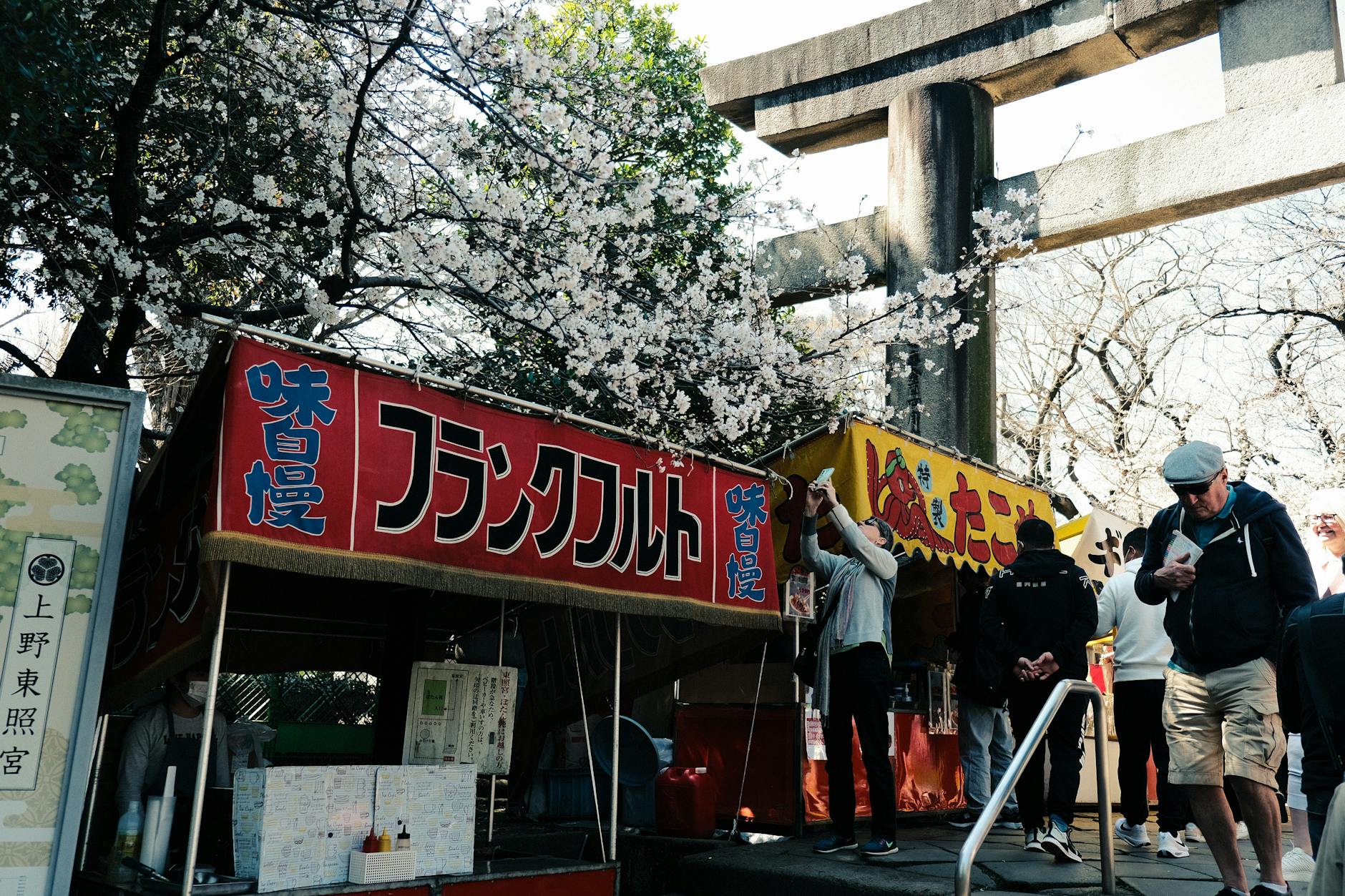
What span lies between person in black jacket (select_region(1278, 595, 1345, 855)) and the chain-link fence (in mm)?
14271

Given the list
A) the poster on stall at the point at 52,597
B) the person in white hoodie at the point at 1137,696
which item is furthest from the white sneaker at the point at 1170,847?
the poster on stall at the point at 52,597

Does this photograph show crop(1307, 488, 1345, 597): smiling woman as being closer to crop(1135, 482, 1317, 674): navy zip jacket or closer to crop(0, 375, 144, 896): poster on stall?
crop(1135, 482, 1317, 674): navy zip jacket

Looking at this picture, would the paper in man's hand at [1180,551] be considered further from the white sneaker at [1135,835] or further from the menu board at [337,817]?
the menu board at [337,817]

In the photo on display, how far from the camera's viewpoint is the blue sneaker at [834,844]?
6.84m

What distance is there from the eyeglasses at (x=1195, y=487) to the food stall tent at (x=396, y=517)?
11.4ft

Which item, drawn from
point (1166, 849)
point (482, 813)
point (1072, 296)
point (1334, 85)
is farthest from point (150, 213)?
point (1072, 296)

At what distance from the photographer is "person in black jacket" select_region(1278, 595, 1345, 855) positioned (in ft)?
11.3

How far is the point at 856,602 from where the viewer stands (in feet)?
23.0

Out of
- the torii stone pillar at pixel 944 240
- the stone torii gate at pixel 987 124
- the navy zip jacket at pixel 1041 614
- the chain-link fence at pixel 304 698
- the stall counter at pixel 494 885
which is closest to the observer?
the stall counter at pixel 494 885

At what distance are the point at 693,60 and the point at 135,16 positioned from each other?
9.94m

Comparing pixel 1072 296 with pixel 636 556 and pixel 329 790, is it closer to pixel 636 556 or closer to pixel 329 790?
pixel 636 556

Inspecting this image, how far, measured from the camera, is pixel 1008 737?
29.7 ft

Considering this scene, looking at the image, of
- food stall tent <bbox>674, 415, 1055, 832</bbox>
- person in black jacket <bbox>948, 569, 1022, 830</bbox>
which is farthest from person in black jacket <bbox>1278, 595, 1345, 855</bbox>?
food stall tent <bbox>674, 415, 1055, 832</bbox>

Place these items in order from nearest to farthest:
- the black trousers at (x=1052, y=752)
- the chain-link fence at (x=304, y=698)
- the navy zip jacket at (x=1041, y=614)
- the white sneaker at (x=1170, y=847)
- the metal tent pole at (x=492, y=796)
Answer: the black trousers at (x=1052, y=752) → the navy zip jacket at (x=1041, y=614) → the white sneaker at (x=1170, y=847) → the metal tent pole at (x=492, y=796) → the chain-link fence at (x=304, y=698)
